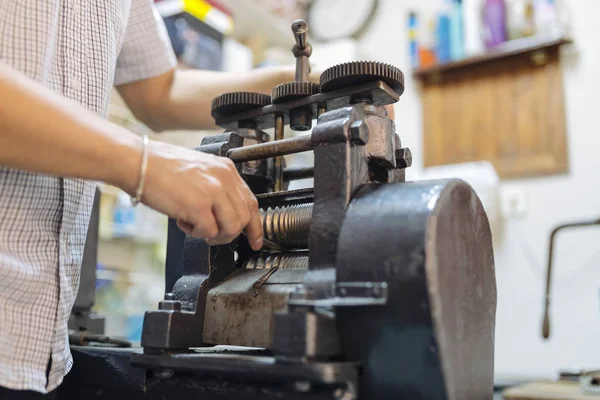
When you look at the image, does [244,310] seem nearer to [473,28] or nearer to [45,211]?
[45,211]

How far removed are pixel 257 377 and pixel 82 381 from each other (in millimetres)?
318

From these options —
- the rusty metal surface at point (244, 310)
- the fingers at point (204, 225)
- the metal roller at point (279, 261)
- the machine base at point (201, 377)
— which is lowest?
the machine base at point (201, 377)

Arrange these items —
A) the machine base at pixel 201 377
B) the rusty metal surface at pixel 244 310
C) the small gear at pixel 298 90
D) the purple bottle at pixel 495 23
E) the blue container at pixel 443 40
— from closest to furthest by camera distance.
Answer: the machine base at pixel 201 377, the rusty metal surface at pixel 244 310, the small gear at pixel 298 90, the purple bottle at pixel 495 23, the blue container at pixel 443 40

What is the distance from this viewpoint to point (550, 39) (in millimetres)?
2268

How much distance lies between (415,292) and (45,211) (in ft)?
1.44

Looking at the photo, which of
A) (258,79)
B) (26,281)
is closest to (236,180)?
(26,281)

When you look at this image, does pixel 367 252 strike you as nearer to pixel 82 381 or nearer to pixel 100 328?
pixel 82 381

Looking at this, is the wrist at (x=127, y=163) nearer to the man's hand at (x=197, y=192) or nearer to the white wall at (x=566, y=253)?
the man's hand at (x=197, y=192)

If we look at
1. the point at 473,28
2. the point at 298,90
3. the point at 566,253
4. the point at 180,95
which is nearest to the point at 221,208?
the point at 298,90

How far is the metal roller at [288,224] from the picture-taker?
0.69 meters

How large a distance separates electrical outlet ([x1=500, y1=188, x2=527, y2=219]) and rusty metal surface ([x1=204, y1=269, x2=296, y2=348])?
73.2 inches

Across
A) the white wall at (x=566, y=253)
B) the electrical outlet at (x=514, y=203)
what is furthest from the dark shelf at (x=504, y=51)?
the electrical outlet at (x=514, y=203)

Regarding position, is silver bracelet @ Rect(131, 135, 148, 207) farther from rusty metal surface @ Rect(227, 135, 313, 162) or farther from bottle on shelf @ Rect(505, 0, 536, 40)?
bottle on shelf @ Rect(505, 0, 536, 40)

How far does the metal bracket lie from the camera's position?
53cm
